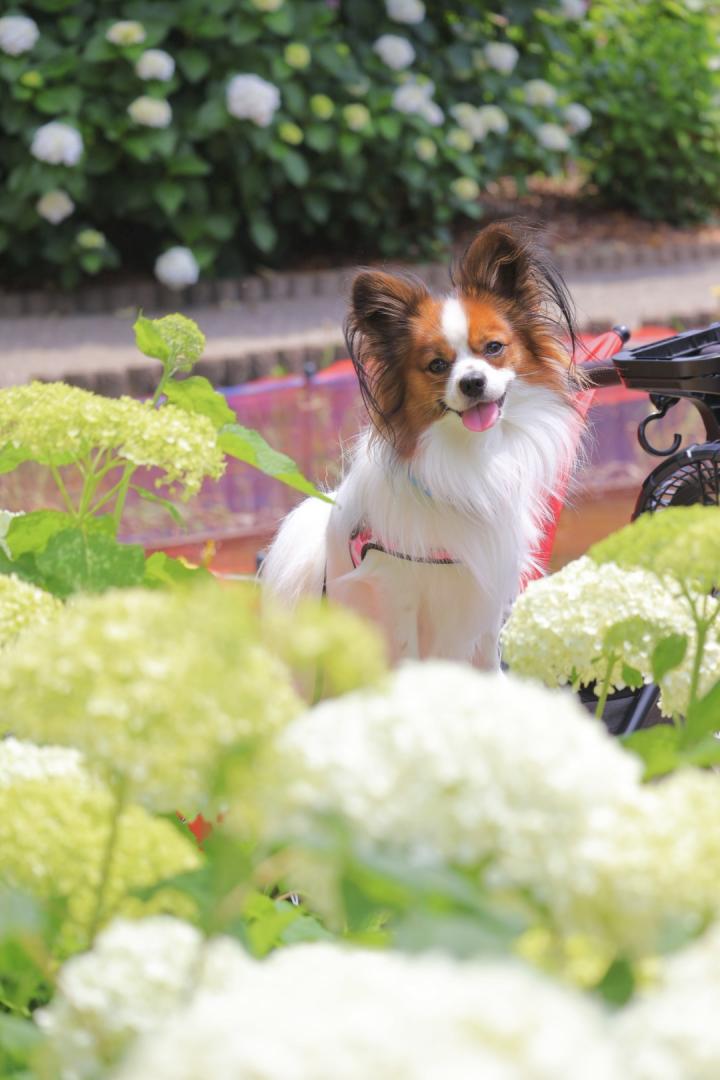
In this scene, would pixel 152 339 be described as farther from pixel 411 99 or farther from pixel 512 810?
pixel 411 99

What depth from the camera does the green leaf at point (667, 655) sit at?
0.96 m

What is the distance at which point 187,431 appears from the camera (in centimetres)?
118

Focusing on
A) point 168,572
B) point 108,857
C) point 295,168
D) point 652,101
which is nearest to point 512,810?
point 108,857

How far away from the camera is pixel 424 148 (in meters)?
7.31

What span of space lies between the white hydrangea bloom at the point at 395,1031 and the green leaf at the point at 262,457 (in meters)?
0.76

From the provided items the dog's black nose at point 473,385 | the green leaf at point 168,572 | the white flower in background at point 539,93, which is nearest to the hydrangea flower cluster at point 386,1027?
the green leaf at point 168,572

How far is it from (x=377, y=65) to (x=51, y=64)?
1625mm

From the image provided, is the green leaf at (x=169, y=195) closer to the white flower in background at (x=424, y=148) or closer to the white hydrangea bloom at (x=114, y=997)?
the white flower in background at (x=424, y=148)

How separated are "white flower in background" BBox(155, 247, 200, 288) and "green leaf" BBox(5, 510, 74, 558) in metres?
5.63

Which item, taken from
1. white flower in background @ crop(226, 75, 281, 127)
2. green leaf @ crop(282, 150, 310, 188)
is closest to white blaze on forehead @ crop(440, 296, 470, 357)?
white flower in background @ crop(226, 75, 281, 127)

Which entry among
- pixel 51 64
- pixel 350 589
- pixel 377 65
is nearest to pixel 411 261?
pixel 377 65

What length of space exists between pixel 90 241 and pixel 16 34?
3.11ft

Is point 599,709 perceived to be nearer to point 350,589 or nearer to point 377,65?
point 350,589

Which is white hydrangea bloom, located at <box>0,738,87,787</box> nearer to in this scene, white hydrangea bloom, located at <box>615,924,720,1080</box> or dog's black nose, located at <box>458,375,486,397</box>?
white hydrangea bloom, located at <box>615,924,720,1080</box>
